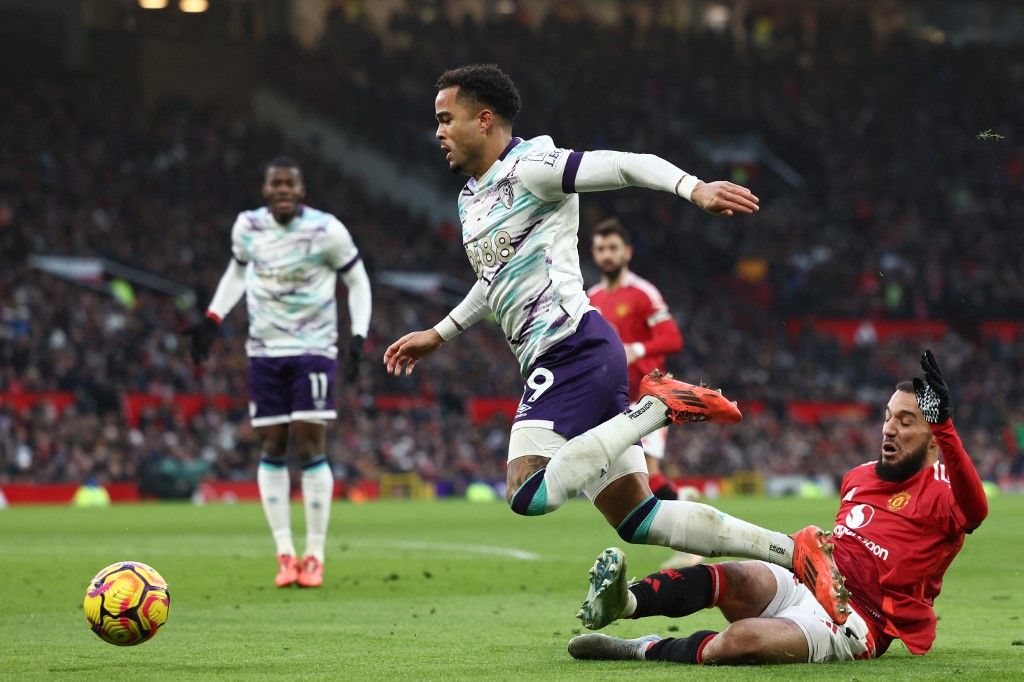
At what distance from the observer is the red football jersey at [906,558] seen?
239 inches

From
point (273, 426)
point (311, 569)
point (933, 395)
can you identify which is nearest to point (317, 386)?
point (273, 426)

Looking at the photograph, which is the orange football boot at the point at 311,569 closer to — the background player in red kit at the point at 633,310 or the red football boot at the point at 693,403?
the background player in red kit at the point at 633,310

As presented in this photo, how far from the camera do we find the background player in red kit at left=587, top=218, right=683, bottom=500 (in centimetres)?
1195

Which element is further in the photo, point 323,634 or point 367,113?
point 367,113

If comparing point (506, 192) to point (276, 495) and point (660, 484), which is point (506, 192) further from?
point (660, 484)

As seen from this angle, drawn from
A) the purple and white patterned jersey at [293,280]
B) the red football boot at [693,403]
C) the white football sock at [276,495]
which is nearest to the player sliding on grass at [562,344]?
the red football boot at [693,403]

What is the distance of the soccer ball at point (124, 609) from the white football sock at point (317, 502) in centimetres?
383

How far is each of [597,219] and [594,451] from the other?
34243 millimetres

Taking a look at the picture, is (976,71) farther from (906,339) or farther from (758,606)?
(758,606)

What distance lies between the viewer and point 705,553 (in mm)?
5883

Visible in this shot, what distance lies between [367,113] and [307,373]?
3033 cm

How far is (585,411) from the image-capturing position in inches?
240

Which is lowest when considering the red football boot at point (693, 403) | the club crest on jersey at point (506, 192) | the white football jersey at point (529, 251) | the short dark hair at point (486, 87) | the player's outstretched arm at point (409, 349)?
the red football boot at point (693, 403)

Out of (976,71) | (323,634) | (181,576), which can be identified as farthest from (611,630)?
(976,71)
